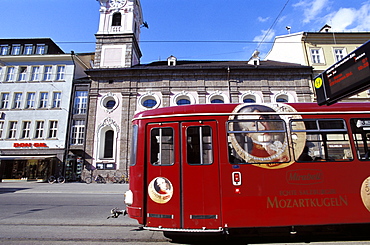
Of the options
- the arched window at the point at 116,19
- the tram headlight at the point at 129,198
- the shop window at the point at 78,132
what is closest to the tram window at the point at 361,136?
the tram headlight at the point at 129,198

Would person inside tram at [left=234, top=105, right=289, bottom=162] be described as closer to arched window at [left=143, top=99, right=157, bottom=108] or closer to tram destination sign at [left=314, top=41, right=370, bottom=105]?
tram destination sign at [left=314, top=41, right=370, bottom=105]

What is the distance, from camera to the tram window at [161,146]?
4.69 meters

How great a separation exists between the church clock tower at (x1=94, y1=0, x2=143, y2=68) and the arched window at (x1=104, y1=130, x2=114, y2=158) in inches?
320

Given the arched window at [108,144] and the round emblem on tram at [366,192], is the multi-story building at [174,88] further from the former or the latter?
the round emblem on tram at [366,192]

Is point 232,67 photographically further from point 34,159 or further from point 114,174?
point 34,159

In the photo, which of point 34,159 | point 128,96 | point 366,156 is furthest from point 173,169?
point 34,159

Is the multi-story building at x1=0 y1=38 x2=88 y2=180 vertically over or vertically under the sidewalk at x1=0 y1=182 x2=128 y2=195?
over

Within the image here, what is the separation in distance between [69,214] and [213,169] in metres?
5.55

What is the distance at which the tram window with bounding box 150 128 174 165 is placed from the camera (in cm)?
469

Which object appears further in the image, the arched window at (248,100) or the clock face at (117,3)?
the clock face at (117,3)

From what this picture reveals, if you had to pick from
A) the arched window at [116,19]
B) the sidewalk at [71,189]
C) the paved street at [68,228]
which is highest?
the arched window at [116,19]

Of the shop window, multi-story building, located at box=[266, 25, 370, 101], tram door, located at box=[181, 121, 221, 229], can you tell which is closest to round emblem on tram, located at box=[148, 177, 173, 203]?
tram door, located at box=[181, 121, 221, 229]

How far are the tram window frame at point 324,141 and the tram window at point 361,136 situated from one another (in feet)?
→ 0.55

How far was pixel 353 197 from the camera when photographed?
4.36 meters
